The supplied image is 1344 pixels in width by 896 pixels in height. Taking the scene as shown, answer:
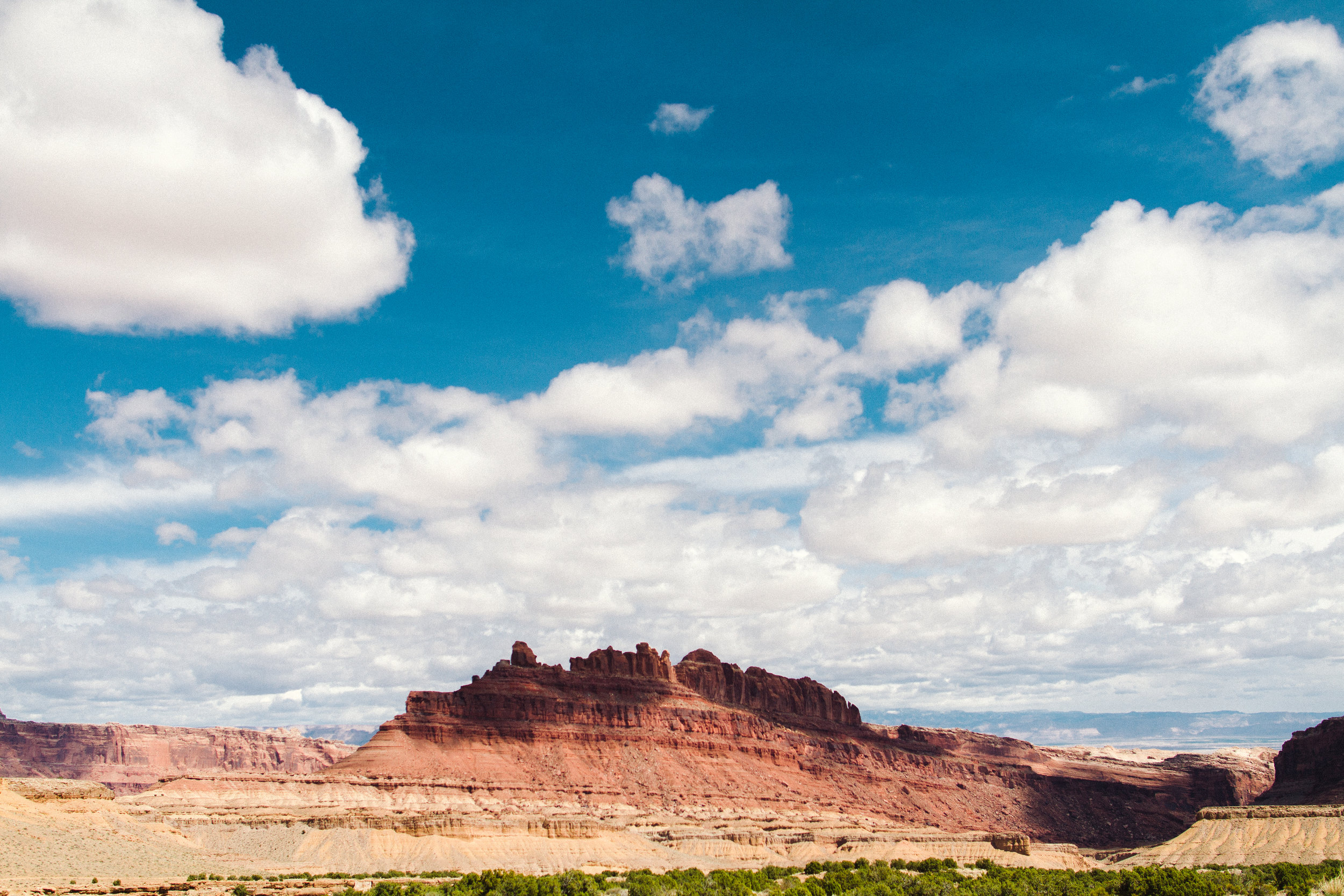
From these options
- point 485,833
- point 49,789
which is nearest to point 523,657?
point 485,833

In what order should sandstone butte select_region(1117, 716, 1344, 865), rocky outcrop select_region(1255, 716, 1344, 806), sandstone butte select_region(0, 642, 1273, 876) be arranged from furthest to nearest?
rocky outcrop select_region(1255, 716, 1344, 806), sandstone butte select_region(0, 642, 1273, 876), sandstone butte select_region(1117, 716, 1344, 865)

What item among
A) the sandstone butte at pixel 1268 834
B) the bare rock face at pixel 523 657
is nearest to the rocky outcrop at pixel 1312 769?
the sandstone butte at pixel 1268 834

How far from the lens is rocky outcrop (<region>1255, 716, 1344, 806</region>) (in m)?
170

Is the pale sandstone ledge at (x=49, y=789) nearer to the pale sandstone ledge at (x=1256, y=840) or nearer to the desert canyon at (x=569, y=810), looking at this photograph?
the desert canyon at (x=569, y=810)

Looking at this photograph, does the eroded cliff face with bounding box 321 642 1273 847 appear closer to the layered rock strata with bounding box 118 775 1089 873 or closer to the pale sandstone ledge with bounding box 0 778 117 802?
the layered rock strata with bounding box 118 775 1089 873

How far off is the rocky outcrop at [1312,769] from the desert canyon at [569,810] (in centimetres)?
51

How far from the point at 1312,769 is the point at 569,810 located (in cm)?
12778

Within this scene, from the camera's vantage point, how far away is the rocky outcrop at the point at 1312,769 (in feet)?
556

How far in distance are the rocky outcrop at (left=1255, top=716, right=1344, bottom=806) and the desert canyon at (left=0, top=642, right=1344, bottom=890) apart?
1.66 feet

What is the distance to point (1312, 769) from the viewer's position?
595ft

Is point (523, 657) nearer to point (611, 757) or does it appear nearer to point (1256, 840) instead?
point (611, 757)

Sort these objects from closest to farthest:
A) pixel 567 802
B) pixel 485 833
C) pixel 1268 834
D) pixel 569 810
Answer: pixel 1268 834 < pixel 485 833 < pixel 569 810 < pixel 567 802

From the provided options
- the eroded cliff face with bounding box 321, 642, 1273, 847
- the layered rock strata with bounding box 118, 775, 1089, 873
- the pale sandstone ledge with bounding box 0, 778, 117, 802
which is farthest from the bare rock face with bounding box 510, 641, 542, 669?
the pale sandstone ledge with bounding box 0, 778, 117, 802

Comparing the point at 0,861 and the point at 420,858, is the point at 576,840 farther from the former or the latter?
the point at 0,861
